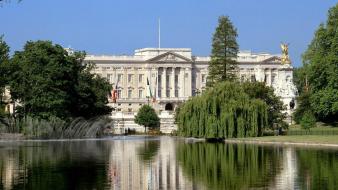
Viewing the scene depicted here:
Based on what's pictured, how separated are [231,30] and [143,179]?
62.4m

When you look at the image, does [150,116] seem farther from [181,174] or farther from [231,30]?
[181,174]

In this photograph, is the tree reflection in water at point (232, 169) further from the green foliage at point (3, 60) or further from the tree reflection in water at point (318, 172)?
the green foliage at point (3, 60)

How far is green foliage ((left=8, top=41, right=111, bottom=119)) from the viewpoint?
2717 inches

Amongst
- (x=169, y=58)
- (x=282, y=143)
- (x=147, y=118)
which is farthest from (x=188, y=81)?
(x=282, y=143)

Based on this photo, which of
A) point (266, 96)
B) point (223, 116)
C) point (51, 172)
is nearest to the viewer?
point (51, 172)

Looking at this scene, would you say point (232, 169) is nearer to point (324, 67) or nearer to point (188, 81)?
point (324, 67)

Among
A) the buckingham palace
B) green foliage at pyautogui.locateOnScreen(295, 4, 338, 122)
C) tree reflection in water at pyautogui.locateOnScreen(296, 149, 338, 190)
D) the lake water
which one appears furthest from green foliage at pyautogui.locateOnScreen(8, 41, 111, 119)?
the buckingham palace

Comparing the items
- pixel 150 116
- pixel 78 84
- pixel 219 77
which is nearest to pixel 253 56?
pixel 150 116

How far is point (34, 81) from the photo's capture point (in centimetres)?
7006

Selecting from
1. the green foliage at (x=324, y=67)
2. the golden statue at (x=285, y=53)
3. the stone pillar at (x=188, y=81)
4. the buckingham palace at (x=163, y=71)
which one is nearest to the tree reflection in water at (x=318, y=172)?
the green foliage at (x=324, y=67)

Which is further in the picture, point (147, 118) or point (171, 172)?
point (147, 118)

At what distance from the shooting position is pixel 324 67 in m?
69.4

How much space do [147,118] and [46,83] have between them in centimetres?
4383

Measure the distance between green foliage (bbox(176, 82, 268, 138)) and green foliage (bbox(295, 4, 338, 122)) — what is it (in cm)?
850
